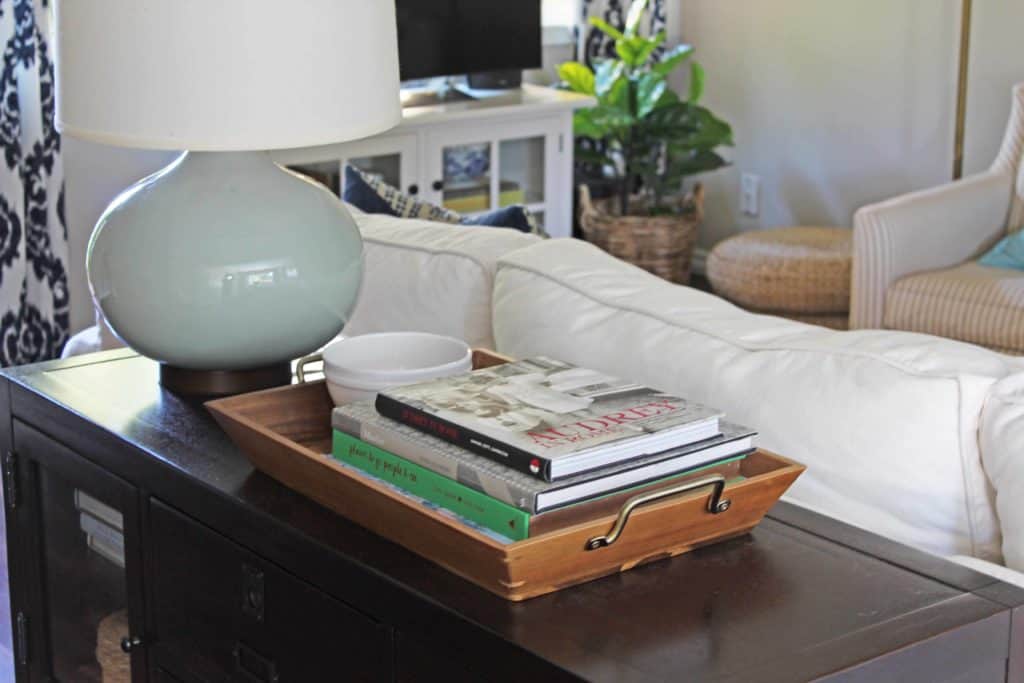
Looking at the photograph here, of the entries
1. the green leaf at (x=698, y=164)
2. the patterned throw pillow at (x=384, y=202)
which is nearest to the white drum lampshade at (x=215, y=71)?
the patterned throw pillow at (x=384, y=202)

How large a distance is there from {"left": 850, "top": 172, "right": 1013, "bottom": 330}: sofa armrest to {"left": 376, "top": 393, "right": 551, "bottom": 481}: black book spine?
269 centimetres

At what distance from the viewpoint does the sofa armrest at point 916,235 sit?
3760 millimetres

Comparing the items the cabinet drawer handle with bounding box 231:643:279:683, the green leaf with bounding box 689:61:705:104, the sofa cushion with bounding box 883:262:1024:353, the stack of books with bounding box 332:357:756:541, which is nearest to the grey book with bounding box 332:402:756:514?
the stack of books with bounding box 332:357:756:541

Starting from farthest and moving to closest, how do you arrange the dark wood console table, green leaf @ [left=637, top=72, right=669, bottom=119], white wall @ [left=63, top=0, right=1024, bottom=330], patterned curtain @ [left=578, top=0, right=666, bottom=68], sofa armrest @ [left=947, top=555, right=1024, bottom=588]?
patterned curtain @ [left=578, top=0, right=666, bottom=68] < green leaf @ [left=637, top=72, right=669, bottom=119] < white wall @ [left=63, top=0, right=1024, bottom=330] < sofa armrest @ [left=947, top=555, right=1024, bottom=588] < the dark wood console table

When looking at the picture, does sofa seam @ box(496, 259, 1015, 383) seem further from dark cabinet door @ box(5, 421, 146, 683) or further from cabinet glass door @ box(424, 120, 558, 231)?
cabinet glass door @ box(424, 120, 558, 231)

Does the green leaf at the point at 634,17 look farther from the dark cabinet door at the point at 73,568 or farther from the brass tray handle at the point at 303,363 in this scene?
the dark cabinet door at the point at 73,568

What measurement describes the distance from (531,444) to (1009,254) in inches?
117

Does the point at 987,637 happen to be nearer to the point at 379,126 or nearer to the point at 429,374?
the point at 429,374

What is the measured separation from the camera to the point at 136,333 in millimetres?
1634

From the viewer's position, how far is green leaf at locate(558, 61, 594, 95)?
4.80 meters

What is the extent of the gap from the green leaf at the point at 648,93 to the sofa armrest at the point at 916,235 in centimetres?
101

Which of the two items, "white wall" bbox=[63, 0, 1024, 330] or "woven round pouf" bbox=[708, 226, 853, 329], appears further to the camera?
"white wall" bbox=[63, 0, 1024, 330]

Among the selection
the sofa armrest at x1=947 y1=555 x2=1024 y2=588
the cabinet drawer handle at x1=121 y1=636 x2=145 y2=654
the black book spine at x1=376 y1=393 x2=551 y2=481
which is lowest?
the cabinet drawer handle at x1=121 y1=636 x2=145 y2=654

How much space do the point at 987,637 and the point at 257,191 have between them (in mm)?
897
